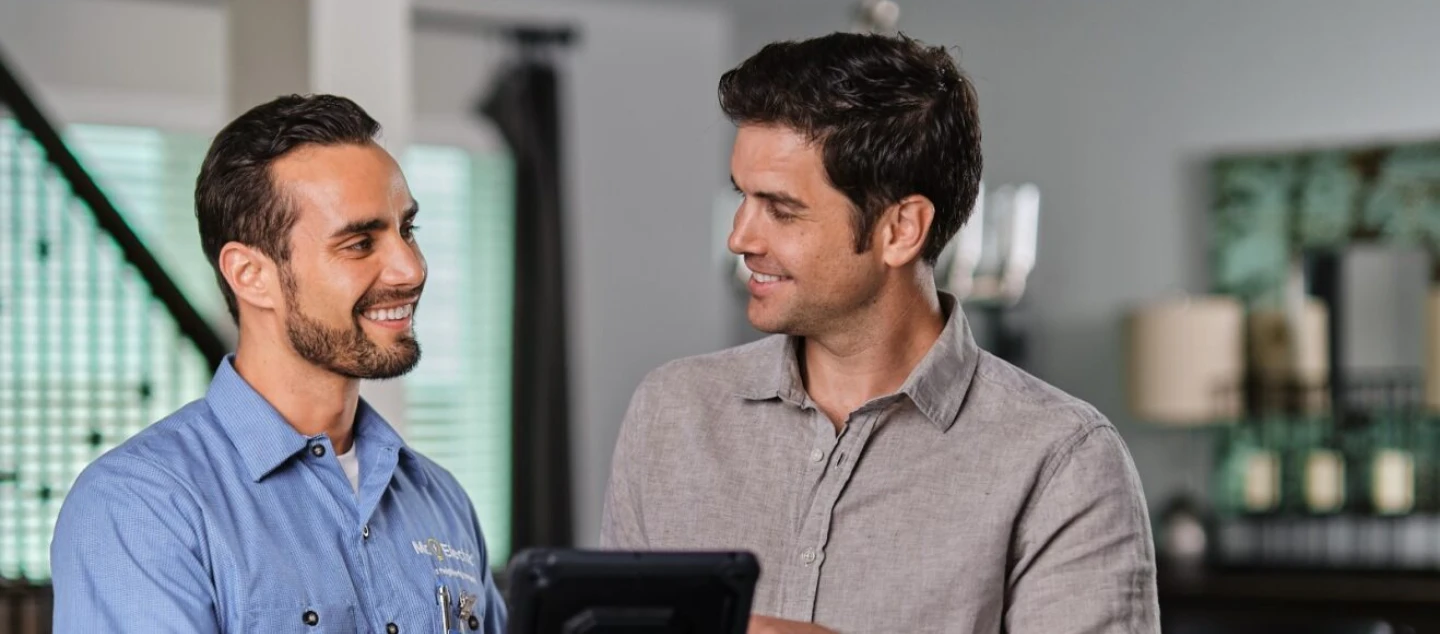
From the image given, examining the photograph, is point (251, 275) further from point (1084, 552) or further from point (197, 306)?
point (197, 306)

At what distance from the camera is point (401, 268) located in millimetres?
1720

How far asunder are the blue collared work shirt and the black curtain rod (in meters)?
4.49

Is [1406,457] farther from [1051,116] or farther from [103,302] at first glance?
[103,302]

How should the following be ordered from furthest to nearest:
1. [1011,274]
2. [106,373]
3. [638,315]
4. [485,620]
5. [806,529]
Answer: [638,315], [106,373], [1011,274], [485,620], [806,529]

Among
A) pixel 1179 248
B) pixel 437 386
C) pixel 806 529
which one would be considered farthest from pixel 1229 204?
pixel 806 529

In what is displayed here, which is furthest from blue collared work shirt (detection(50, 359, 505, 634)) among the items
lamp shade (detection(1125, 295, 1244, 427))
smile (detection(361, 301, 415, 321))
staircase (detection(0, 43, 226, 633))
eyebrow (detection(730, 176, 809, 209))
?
lamp shade (detection(1125, 295, 1244, 427))

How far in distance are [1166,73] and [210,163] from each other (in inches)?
189

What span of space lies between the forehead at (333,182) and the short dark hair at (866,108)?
376mm

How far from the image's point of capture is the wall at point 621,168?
623 centimetres

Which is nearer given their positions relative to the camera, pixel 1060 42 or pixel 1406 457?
pixel 1406 457

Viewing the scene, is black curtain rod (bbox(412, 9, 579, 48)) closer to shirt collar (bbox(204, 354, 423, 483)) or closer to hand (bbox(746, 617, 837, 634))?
shirt collar (bbox(204, 354, 423, 483))

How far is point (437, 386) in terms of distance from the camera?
620 cm

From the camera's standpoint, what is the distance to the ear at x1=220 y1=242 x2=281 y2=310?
1.72 m

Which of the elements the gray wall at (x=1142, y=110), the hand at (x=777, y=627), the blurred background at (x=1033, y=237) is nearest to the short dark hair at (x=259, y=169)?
the hand at (x=777, y=627)
